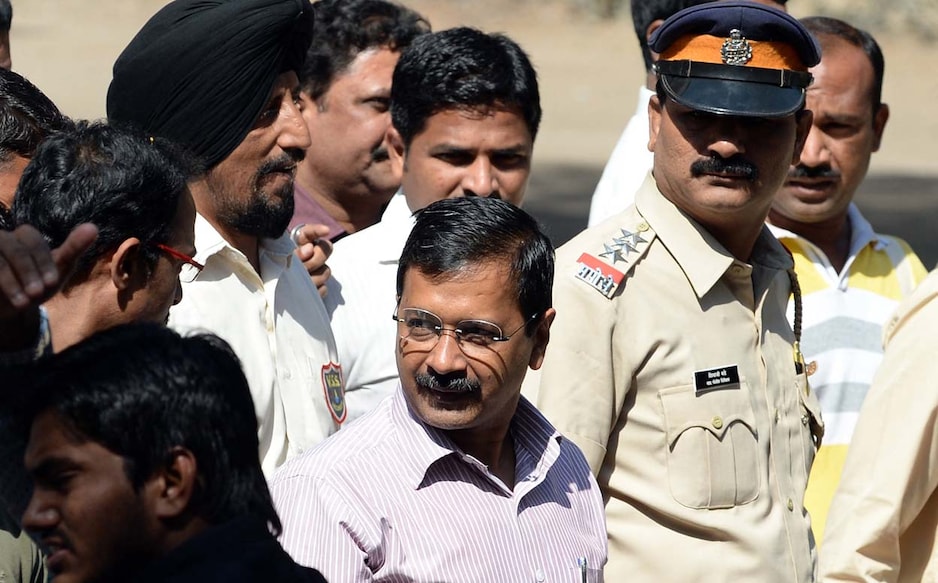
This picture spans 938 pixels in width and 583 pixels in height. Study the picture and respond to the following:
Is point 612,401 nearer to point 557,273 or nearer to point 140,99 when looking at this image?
point 557,273

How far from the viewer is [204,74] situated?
3566mm

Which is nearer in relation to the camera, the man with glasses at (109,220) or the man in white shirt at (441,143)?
the man with glasses at (109,220)

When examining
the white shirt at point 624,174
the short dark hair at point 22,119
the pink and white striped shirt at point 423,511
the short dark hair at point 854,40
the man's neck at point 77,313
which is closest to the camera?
the pink and white striped shirt at point 423,511

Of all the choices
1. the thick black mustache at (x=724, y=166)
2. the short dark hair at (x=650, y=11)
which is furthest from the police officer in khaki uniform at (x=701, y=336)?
the short dark hair at (x=650, y=11)

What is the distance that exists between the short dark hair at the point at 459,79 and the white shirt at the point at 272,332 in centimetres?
82

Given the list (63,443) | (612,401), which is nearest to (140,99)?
(612,401)

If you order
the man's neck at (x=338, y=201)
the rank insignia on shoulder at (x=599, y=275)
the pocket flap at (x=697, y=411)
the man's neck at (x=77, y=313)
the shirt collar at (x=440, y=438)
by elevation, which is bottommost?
the man's neck at (x=338, y=201)

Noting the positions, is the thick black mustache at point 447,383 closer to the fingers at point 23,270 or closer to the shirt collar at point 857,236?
the fingers at point 23,270

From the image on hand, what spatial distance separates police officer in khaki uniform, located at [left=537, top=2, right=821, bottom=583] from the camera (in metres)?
3.34

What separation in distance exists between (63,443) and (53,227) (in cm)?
93

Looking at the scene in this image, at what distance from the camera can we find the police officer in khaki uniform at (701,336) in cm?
334

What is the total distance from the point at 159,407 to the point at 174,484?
10 cm

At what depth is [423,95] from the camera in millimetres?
4289

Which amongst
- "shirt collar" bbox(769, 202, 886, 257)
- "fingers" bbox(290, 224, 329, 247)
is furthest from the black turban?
"shirt collar" bbox(769, 202, 886, 257)
